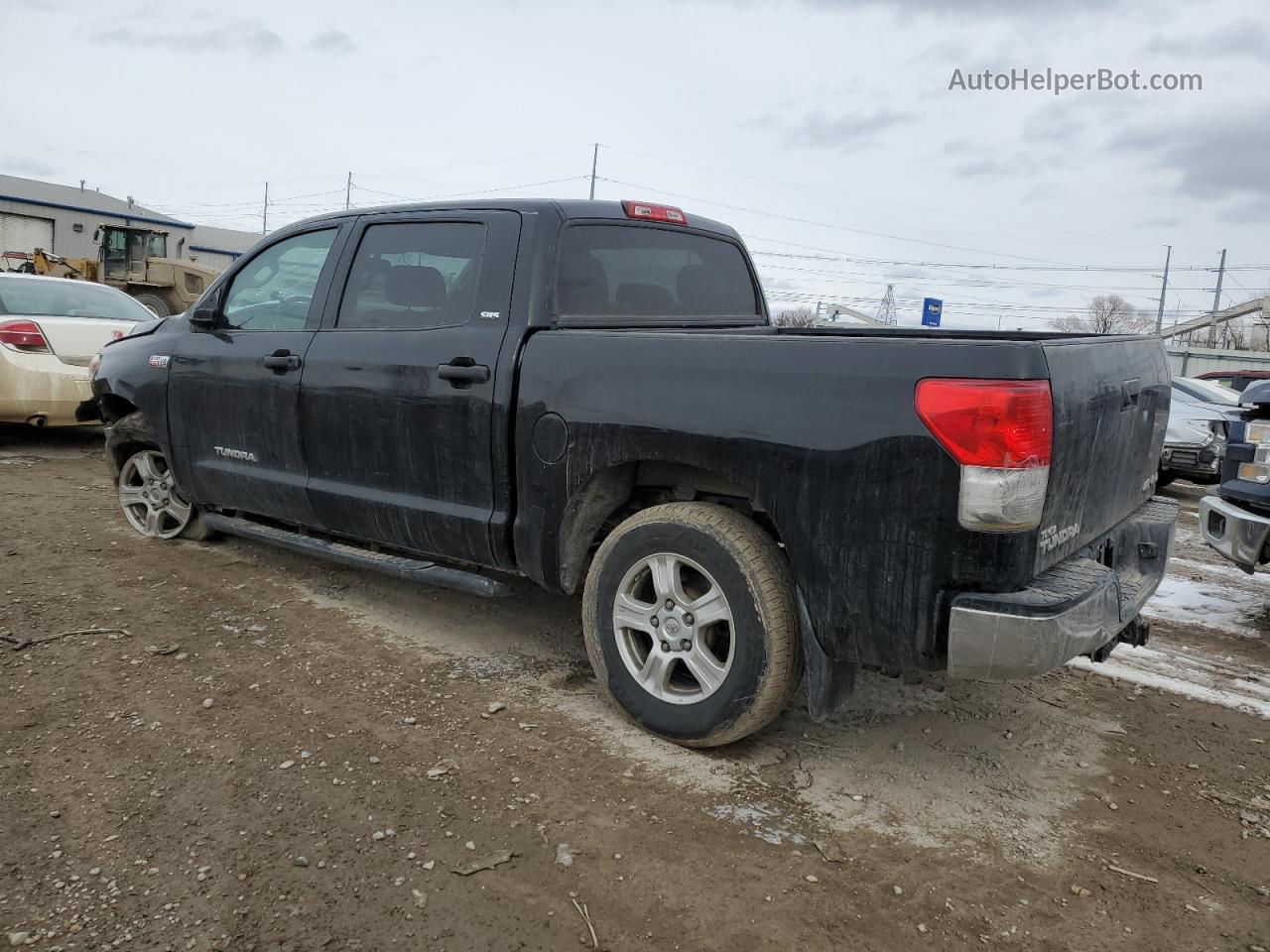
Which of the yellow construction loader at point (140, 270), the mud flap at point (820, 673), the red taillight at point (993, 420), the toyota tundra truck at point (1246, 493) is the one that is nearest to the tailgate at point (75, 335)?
the mud flap at point (820, 673)

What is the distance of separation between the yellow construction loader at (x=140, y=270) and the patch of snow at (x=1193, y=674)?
19.2m

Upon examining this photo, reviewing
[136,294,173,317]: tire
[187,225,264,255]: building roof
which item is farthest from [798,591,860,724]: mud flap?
[187,225,264,255]: building roof

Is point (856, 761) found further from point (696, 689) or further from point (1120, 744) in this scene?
point (1120, 744)

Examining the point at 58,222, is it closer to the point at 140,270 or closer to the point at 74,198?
the point at 74,198

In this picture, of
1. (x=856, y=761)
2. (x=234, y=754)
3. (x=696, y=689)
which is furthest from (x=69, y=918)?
(x=856, y=761)

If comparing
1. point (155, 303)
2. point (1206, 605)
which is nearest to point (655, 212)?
point (1206, 605)

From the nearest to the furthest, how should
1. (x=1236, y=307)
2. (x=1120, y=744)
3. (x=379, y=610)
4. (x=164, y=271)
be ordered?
1. (x=1120, y=744)
2. (x=379, y=610)
3. (x=164, y=271)
4. (x=1236, y=307)

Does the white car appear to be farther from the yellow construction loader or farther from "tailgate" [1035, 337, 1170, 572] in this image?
the yellow construction loader

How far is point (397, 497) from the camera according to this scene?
3.96 meters

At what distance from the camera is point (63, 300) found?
865 centimetres

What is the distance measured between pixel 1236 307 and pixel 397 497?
55.5 m

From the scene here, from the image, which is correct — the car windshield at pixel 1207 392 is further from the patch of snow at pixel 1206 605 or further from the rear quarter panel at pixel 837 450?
the rear quarter panel at pixel 837 450

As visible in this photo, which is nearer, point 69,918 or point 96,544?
point 69,918

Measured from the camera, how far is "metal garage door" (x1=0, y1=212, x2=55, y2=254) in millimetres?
43438
